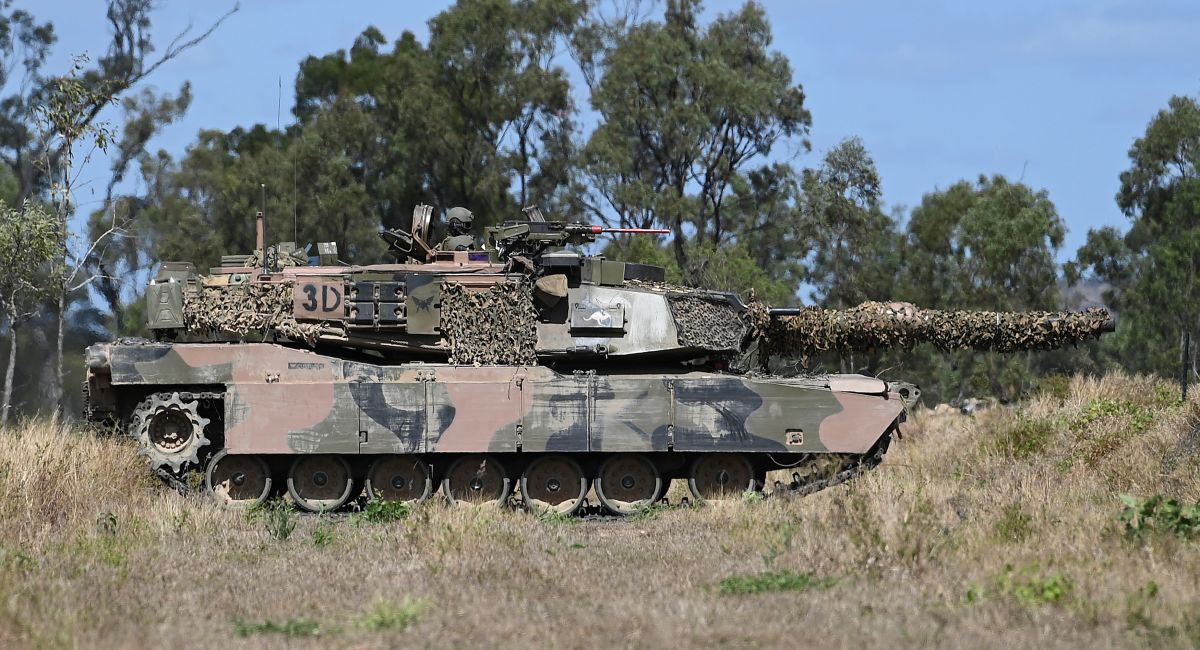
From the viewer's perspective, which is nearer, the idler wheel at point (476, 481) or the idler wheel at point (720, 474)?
the idler wheel at point (476, 481)

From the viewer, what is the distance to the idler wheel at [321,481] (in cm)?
1655

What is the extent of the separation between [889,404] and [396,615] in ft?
27.1

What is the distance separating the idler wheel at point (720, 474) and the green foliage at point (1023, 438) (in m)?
4.66

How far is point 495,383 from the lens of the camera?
15.9 m

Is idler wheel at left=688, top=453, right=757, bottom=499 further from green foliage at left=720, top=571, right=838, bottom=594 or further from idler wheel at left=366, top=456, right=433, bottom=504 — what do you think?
green foliage at left=720, top=571, right=838, bottom=594

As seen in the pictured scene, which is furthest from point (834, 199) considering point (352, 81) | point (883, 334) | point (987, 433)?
point (883, 334)

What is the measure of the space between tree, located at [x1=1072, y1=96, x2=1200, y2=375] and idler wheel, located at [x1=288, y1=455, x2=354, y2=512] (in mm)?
31262

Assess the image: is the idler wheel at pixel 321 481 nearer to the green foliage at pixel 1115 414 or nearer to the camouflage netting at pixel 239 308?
the camouflage netting at pixel 239 308

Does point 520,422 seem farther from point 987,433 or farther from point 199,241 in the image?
point 199,241

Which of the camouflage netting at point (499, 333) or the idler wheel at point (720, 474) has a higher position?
the camouflage netting at point (499, 333)

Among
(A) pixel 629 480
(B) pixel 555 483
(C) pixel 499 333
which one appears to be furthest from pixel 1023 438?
(C) pixel 499 333

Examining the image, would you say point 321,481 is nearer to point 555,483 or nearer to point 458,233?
point 555,483

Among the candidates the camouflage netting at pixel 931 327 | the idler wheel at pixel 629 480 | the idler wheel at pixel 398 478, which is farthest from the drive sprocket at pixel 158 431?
the camouflage netting at pixel 931 327

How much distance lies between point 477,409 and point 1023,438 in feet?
26.6
